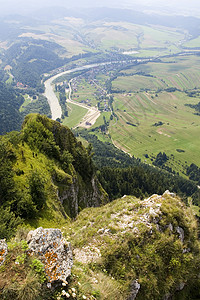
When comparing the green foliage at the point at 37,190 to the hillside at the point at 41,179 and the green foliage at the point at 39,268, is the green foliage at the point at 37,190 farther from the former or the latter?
the green foliage at the point at 39,268

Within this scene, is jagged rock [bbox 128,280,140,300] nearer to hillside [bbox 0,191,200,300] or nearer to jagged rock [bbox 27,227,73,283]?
hillside [bbox 0,191,200,300]

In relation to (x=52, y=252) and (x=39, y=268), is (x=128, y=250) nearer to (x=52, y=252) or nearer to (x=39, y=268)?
(x=52, y=252)

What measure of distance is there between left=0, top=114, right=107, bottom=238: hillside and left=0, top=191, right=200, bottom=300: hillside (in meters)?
5.76

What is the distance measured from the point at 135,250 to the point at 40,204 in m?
15.5

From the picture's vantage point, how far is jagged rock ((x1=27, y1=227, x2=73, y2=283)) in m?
13.0

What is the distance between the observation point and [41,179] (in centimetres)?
2650

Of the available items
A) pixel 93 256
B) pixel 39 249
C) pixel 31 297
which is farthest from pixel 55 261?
pixel 93 256

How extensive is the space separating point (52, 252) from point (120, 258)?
7.65 metres

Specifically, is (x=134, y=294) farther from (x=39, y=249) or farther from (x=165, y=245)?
(x=39, y=249)

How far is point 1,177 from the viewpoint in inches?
978

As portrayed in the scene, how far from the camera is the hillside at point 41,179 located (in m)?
23.9

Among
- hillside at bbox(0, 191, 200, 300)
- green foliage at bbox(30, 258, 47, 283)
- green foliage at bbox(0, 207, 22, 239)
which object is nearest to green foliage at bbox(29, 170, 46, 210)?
green foliage at bbox(0, 207, 22, 239)

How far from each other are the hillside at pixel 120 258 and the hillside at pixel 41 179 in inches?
227

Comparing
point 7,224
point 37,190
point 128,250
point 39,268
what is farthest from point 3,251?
point 37,190
